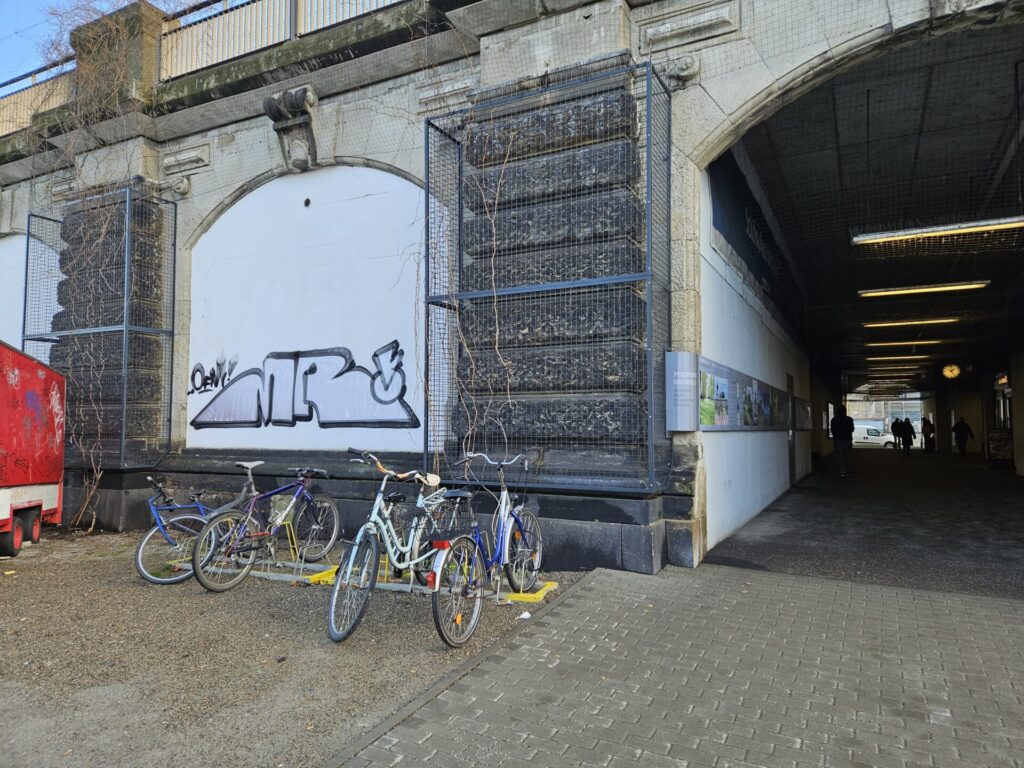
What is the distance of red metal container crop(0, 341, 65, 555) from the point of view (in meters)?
6.42

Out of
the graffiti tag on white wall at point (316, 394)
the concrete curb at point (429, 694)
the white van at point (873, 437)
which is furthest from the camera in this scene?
the white van at point (873, 437)

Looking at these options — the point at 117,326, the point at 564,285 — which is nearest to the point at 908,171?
the point at 564,285

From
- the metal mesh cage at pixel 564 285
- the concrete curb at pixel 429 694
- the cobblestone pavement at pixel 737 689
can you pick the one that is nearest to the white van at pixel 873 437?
the metal mesh cage at pixel 564 285

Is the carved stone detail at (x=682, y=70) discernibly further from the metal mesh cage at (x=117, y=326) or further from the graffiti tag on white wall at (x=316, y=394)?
the metal mesh cage at (x=117, y=326)

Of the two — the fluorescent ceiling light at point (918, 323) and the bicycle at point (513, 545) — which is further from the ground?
the fluorescent ceiling light at point (918, 323)

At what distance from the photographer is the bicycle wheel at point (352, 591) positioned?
12.8 feet

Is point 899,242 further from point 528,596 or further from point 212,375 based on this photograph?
point 212,375

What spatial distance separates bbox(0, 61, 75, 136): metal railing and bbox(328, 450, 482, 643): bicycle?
28.9 feet

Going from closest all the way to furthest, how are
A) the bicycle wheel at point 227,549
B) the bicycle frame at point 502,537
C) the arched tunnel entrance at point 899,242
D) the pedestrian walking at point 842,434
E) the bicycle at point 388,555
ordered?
the bicycle at point 388,555, the bicycle frame at point 502,537, the bicycle wheel at point 227,549, the arched tunnel entrance at point 899,242, the pedestrian walking at point 842,434

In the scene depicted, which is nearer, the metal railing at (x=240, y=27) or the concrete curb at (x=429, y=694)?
the concrete curb at (x=429, y=694)

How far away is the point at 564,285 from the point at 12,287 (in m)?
9.82

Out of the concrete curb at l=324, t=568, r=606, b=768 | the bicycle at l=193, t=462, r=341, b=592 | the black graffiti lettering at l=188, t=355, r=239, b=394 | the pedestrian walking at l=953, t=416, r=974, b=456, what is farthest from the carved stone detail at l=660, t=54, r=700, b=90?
the pedestrian walking at l=953, t=416, r=974, b=456

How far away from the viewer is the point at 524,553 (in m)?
4.96

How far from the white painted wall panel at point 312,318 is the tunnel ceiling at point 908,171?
4.50m
